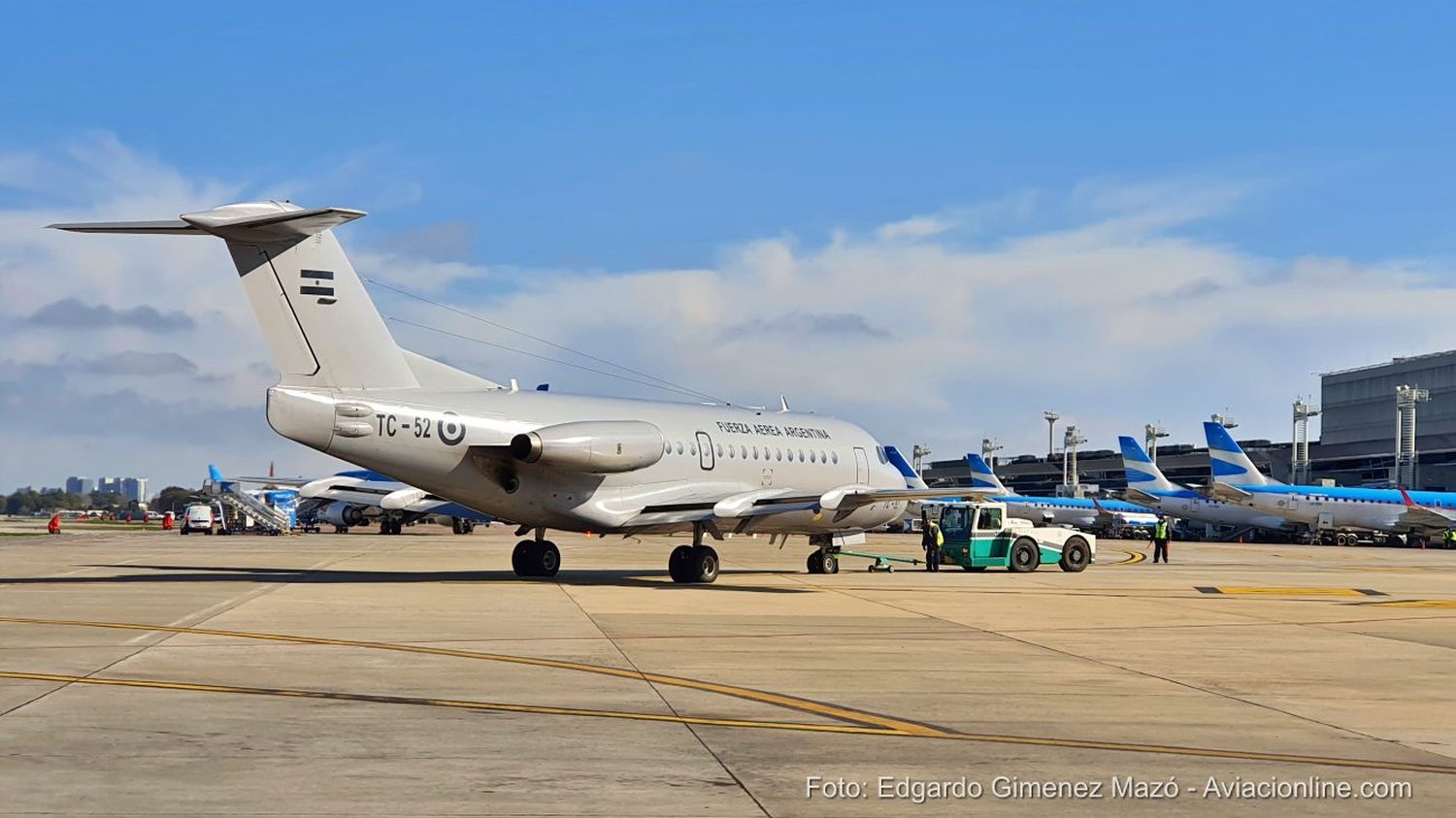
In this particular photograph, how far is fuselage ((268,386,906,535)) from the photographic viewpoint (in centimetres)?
2639

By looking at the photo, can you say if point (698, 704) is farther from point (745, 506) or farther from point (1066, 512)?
point (1066, 512)

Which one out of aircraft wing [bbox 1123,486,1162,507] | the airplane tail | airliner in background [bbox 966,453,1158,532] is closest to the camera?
the airplane tail

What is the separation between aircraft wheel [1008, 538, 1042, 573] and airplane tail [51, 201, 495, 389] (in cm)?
2091

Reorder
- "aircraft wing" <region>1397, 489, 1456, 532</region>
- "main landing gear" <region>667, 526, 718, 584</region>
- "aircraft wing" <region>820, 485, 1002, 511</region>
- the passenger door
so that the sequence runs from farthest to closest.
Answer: "aircraft wing" <region>1397, 489, 1456, 532</region>, the passenger door, "main landing gear" <region>667, 526, 718, 584</region>, "aircraft wing" <region>820, 485, 1002, 511</region>

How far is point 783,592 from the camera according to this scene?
28500mm

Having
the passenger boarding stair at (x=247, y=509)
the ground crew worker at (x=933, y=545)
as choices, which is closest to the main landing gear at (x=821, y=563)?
the ground crew worker at (x=933, y=545)

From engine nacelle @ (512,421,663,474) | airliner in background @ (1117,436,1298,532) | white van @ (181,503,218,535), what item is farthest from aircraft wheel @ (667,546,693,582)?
airliner in background @ (1117,436,1298,532)

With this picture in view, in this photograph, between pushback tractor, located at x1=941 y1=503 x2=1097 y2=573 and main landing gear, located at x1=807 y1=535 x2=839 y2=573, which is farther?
pushback tractor, located at x1=941 y1=503 x2=1097 y2=573

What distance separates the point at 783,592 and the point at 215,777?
2041 centimetres

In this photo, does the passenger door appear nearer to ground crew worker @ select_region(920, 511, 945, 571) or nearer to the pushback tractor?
ground crew worker @ select_region(920, 511, 945, 571)

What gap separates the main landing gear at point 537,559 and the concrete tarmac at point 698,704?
6.23 meters

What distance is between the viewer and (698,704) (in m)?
12.4

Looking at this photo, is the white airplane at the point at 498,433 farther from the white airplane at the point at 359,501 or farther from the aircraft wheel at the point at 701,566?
the white airplane at the point at 359,501

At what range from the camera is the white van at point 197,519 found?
8906 cm
